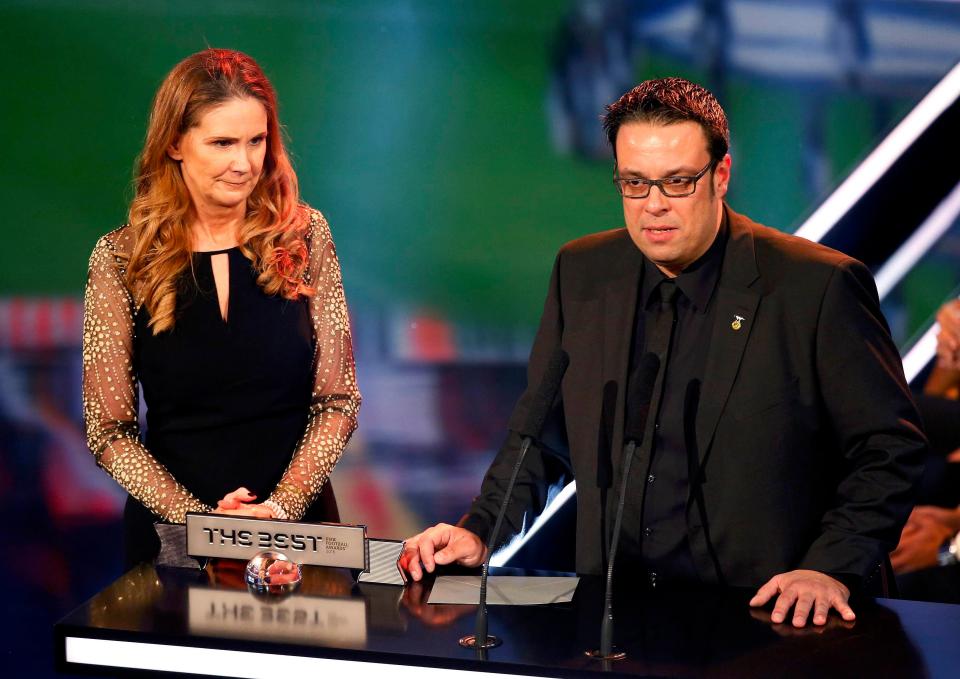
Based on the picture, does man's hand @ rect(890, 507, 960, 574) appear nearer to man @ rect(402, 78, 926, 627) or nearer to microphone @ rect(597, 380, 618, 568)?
man @ rect(402, 78, 926, 627)

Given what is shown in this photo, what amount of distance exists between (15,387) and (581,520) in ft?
8.72

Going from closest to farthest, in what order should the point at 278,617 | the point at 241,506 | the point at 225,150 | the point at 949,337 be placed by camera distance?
1. the point at 278,617
2. the point at 241,506
3. the point at 225,150
4. the point at 949,337

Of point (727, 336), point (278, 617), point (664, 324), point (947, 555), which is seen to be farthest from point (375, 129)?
point (278, 617)

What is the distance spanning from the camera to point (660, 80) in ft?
8.21

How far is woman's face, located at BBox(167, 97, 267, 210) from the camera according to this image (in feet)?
9.61

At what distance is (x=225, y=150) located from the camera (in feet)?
9.67

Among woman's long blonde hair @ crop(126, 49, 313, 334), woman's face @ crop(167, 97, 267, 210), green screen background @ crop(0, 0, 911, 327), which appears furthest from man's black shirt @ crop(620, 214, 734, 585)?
green screen background @ crop(0, 0, 911, 327)

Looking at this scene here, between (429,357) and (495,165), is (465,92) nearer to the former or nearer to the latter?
(495,165)

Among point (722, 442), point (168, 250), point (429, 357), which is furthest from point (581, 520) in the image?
point (429, 357)

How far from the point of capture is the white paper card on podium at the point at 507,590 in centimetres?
219

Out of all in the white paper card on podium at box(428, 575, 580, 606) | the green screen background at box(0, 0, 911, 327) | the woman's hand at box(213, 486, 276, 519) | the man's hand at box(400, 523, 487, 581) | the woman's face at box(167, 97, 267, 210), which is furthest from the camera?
the green screen background at box(0, 0, 911, 327)

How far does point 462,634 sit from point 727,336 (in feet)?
2.74

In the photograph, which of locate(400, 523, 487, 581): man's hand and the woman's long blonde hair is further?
the woman's long blonde hair

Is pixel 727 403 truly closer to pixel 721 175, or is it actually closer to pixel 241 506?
pixel 721 175
